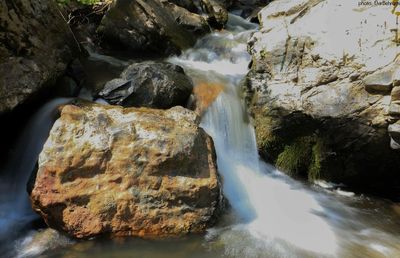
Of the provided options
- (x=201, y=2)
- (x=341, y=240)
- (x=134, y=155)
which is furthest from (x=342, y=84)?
(x=201, y=2)

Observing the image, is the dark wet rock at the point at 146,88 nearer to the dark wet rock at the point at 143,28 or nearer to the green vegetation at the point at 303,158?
the green vegetation at the point at 303,158

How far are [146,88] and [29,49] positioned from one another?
1.87 m

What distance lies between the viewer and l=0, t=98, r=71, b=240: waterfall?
5.33 m

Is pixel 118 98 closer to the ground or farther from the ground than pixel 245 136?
farther from the ground

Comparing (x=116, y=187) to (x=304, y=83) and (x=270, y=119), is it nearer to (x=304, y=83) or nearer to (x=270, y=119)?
(x=270, y=119)

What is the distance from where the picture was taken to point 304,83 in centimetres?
658

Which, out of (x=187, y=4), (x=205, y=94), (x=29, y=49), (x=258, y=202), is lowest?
(x=258, y=202)

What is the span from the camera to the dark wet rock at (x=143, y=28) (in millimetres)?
9172

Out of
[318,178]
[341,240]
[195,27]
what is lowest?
[341,240]

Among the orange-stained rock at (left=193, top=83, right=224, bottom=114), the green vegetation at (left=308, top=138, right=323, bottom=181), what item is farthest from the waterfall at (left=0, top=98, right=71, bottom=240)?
the green vegetation at (left=308, top=138, right=323, bottom=181)

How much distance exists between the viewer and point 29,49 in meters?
6.18

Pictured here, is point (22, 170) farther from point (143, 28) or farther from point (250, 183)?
point (143, 28)

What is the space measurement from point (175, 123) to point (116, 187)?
1.20 meters

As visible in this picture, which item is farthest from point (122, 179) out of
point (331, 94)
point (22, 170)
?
point (331, 94)
